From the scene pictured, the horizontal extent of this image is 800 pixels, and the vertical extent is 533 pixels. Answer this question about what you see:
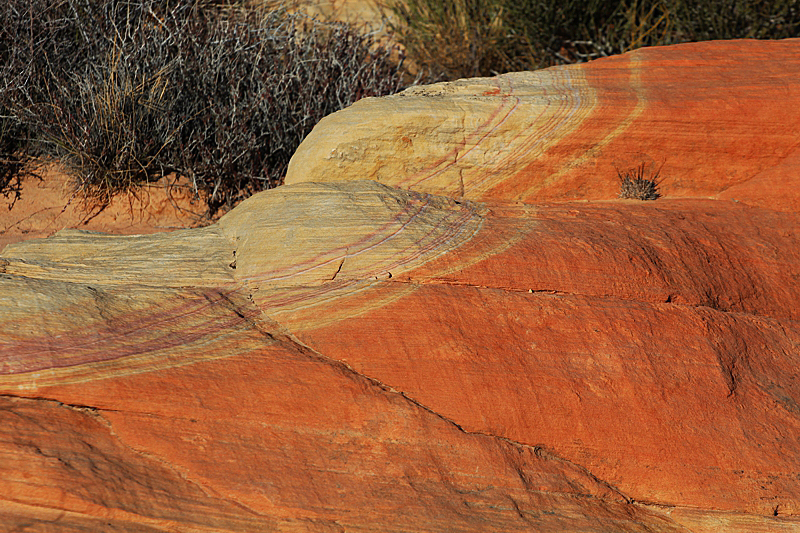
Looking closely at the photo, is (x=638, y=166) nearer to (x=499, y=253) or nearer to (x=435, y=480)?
(x=499, y=253)

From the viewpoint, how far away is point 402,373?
298 cm

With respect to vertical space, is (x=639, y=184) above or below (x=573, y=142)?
below

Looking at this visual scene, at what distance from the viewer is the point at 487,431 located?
2.92m

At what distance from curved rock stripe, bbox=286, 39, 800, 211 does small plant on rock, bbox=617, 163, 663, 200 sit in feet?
0.14

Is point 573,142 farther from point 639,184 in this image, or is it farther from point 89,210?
point 89,210

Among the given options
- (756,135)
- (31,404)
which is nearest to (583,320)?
(756,135)

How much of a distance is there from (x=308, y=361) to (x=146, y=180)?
343cm

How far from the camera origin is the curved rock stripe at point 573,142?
162 inches

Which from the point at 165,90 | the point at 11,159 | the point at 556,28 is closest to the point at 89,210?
the point at 11,159

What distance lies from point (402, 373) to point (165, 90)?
12.2 feet

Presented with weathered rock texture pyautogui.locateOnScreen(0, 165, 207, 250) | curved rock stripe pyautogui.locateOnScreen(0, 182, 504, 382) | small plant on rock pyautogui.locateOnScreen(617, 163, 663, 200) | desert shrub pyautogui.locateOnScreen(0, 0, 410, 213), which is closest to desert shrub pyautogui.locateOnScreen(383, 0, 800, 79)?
desert shrub pyautogui.locateOnScreen(0, 0, 410, 213)

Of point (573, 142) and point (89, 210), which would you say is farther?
point (89, 210)

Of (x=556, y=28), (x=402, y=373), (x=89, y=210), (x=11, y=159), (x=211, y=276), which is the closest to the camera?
(x=402, y=373)

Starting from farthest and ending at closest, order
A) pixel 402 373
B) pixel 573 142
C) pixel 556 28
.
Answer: pixel 556 28 < pixel 573 142 < pixel 402 373
